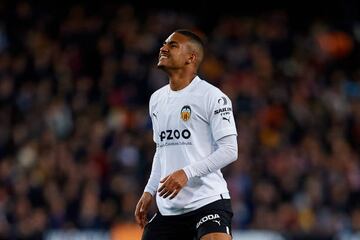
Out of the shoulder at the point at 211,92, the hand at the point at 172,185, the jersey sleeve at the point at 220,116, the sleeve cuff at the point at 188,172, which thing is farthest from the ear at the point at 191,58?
the hand at the point at 172,185

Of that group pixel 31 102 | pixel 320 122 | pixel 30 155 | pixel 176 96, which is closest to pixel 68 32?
pixel 31 102

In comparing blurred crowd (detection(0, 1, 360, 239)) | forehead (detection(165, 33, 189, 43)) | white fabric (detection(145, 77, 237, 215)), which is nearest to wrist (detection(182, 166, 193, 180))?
white fabric (detection(145, 77, 237, 215))

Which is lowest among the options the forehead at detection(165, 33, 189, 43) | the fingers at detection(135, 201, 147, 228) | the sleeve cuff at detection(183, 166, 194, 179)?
the fingers at detection(135, 201, 147, 228)

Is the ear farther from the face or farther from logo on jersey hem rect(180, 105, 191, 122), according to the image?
logo on jersey hem rect(180, 105, 191, 122)

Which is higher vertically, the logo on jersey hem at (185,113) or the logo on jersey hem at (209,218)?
the logo on jersey hem at (185,113)

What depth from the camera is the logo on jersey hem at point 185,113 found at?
7723mm

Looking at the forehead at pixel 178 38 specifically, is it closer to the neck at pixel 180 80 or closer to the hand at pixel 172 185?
the neck at pixel 180 80

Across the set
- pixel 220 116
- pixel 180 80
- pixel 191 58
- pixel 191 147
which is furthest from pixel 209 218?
pixel 191 58

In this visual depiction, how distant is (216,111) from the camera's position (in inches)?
301

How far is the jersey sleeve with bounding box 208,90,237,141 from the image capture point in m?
7.59

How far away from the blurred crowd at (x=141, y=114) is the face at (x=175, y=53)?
24.0ft

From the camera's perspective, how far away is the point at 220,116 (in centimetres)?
761

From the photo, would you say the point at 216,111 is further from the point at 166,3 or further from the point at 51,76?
the point at 166,3

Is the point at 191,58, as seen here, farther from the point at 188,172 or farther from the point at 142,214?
the point at 142,214
